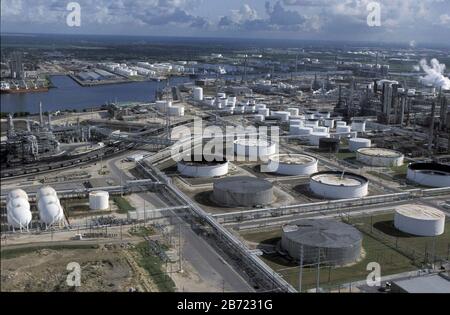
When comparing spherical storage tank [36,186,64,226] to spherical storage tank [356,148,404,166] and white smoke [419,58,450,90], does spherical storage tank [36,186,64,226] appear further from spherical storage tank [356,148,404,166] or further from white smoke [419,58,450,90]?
white smoke [419,58,450,90]

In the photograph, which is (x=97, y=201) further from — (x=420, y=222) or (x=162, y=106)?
(x=162, y=106)

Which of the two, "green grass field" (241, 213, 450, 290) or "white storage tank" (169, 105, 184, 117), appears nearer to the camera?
"green grass field" (241, 213, 450, 290)

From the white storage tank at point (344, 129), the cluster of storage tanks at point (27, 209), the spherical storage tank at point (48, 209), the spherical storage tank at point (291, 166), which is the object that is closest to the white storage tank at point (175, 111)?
the white storage tank at point (344, 129)

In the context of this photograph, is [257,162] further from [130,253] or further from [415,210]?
[130,253]

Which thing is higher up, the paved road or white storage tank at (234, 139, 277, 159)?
white storage tank at (234, 139, 277, 159)

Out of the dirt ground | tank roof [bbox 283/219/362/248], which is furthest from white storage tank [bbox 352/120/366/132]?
the dirt ground

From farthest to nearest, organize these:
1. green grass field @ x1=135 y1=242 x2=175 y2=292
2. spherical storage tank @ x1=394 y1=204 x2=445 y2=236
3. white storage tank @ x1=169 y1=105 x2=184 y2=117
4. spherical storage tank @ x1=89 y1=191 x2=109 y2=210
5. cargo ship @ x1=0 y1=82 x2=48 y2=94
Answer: white storage tank @ x1=169 y1=105 x2=184 y2=117
cargo ship @ x1=0 y1=82 x2=48 y2=94
spherical storage tank @ x1=89 y1=191 x2=109 y2=210
spherical storage tank @ x1=394 y1=204 x2=445 y2=236
green grass field @ x1=135 y1=242 x2=175 y2=292

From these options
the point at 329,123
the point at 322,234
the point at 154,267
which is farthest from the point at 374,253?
the point at 329,123

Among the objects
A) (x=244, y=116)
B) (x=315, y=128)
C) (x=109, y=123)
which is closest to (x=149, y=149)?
(x=109, y=123)
